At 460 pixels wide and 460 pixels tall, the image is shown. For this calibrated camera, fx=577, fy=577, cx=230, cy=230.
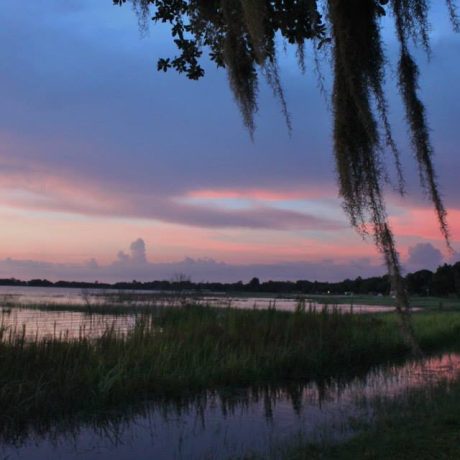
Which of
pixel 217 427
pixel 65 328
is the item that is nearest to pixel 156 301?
pixel 65 328

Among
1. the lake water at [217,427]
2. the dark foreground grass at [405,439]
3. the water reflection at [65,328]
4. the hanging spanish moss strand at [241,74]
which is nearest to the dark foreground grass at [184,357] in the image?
the water reflection at [65,328]

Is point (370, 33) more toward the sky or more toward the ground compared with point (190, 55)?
more toward the ground

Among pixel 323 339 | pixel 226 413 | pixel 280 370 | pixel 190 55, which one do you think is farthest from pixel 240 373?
pixel 190 55

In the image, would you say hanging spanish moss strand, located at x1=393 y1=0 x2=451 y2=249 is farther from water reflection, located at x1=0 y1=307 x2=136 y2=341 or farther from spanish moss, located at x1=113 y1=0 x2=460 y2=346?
water reflection, located at x1=0 y1=307 x2=136 y2=341

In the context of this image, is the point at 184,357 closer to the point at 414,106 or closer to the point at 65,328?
the point at 65,328

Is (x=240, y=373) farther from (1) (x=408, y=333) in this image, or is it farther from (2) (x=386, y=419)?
(1) (x=408, y=333)

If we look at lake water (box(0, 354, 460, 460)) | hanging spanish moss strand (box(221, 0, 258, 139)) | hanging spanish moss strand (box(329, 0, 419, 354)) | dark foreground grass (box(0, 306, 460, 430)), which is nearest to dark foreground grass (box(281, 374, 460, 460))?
lake water (box(0, 354, 460, 460))

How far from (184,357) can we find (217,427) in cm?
387

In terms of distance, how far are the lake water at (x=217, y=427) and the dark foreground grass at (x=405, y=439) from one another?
2.06 feet

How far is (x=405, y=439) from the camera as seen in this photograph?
6.66 meters

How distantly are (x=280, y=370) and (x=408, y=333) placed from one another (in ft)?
38.9

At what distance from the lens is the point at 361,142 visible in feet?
11.5

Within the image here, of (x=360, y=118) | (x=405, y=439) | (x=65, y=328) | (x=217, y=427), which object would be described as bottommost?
(x=217, y=427)

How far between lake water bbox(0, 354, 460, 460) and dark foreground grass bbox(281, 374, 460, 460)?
0.63 meters
